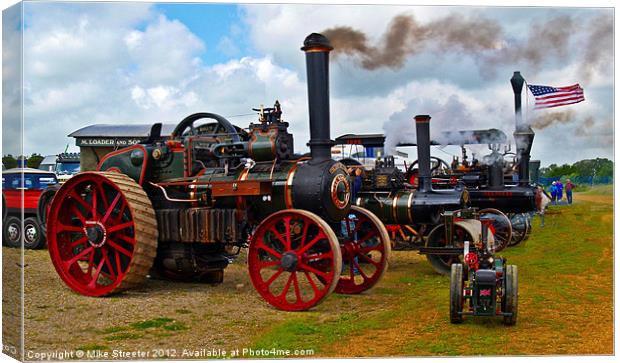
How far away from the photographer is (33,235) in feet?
44.1

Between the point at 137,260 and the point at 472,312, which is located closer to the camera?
the point at 472,312

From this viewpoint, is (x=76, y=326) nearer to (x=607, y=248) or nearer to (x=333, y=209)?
(x=333, y=209)

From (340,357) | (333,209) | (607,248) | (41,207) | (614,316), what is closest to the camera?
(340,357)

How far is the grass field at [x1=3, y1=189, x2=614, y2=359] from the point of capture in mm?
7012

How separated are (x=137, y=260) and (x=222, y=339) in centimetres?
203

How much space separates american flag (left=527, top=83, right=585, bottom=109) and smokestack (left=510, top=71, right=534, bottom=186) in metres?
0.42

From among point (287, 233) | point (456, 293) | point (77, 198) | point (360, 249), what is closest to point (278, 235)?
point (287, 233)

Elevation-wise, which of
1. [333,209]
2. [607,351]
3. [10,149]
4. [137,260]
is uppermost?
[10,149]

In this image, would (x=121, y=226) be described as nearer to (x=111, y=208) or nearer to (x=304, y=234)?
(x=111, y=208)

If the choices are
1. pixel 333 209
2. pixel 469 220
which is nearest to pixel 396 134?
pixel 469 220

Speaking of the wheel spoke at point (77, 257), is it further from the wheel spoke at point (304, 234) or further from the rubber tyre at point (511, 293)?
the rubber tyre at point (511, 293)

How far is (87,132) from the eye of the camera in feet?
29.4

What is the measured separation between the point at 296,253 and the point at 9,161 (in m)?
2.97

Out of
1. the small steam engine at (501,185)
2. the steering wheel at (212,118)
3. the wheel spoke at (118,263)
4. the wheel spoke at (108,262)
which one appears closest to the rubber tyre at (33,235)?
the wheel spoke at (108,262)
